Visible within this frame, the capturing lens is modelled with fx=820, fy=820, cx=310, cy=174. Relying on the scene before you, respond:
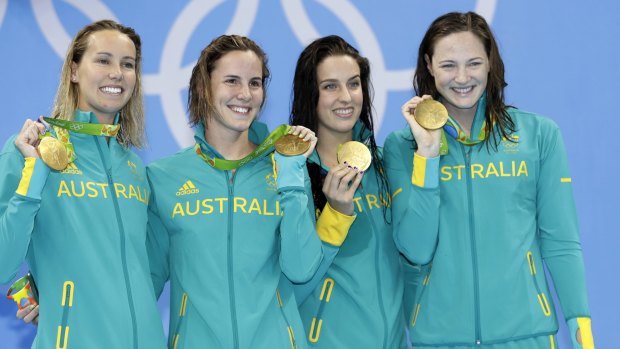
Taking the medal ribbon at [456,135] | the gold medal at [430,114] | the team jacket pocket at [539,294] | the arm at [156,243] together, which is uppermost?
the gold medal at [430,114]

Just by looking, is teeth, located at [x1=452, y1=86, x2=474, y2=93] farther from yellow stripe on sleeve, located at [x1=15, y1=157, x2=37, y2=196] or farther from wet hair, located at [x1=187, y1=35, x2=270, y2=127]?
yellow stripe on sleeve, located at [x1=15, y1=157, x2=37, y2=196]

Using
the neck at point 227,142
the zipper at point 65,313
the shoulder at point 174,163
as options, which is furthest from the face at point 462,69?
the zipper at point 65,313

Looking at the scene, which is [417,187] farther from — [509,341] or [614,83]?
[614,83]

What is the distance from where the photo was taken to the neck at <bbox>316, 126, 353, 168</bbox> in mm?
2977

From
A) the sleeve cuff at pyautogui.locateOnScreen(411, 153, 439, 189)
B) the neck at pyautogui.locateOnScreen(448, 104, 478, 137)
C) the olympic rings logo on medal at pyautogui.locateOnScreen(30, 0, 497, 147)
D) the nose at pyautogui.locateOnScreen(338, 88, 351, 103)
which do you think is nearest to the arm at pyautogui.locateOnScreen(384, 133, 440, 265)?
the sleeve cuff at pyautogui.locateOnScreen(411, 153, 439, 189)

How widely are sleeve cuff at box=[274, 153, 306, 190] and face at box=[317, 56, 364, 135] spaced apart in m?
0.34

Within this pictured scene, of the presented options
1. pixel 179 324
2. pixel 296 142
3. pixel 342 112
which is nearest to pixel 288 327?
pixel 179 324

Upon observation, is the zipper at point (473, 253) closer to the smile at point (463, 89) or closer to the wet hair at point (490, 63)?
the wet hair at point (490, 63)

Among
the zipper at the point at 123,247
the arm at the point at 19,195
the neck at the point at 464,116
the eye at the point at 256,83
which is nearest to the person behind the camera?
the arm at the point at 19,195

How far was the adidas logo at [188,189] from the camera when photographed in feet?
8.64

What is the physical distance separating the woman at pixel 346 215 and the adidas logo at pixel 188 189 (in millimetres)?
427

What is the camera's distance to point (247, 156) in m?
2.67

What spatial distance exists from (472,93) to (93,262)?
1.35 m

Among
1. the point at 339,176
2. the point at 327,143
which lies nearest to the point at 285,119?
the point at 327,143
